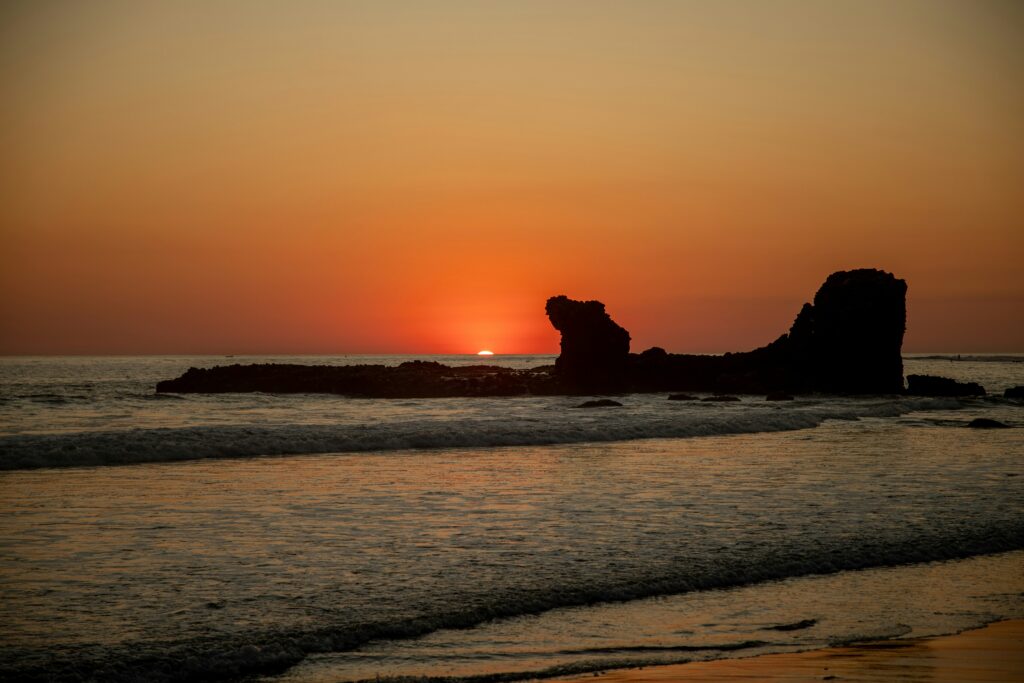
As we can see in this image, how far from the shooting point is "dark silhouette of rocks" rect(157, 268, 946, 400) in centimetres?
6284

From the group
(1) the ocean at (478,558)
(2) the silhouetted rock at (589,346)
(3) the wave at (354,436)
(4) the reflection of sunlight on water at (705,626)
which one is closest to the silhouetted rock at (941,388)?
(2) the silhouetted rock at (589,346)

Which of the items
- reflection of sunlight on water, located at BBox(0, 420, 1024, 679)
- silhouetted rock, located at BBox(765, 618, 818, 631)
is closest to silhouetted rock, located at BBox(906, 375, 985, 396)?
reflection of sunlight on water, located at BBox(0, 420, 1024, 679)

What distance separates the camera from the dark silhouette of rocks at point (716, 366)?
6284 cm

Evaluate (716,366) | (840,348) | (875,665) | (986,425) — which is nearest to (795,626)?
(875,665)

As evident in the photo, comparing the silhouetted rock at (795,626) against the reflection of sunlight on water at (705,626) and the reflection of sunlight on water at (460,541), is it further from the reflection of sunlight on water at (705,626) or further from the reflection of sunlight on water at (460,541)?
the reflection of sunlight on water at (460,541)

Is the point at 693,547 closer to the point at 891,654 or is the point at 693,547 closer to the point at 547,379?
the point at 891,654

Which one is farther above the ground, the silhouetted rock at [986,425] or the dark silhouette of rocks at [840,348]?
Answer: the dark silhouette of rocks at [840,348]

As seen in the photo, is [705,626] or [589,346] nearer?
[705,626]

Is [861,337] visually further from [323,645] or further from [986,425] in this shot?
[323,645]

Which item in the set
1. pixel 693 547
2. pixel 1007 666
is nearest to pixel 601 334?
pixel 693 547

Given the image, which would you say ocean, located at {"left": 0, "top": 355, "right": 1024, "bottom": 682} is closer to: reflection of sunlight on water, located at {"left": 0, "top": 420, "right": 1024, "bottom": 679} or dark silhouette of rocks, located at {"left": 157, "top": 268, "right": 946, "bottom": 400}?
reflection of sunlight on water, located at {"left": 0, "top": 420, "right": 1024, "bottom": 679}

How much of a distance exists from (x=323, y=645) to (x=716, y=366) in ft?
214

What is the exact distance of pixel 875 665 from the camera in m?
7.81

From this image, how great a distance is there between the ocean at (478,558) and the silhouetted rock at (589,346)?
39714 millimetres
